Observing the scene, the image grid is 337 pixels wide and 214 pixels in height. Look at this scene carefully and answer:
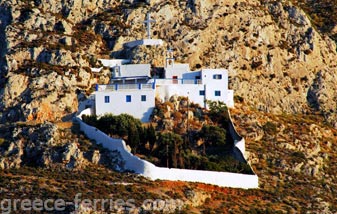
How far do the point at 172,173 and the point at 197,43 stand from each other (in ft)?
80.0

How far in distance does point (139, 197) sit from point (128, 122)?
1291cm

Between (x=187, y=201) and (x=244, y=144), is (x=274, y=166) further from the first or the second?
(x=187, y=201)

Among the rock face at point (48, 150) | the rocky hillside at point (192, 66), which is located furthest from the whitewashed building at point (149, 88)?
the rock face at point (48, 150)

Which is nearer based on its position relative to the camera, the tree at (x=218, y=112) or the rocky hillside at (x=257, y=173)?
the rocky hillside at (x=257, y=173)

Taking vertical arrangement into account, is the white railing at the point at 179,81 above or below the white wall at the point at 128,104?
above

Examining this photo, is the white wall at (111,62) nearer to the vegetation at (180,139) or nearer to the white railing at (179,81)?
the white railing at (179,81)

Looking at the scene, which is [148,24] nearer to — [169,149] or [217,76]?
[217,76]

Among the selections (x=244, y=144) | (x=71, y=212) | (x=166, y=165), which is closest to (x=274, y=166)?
(x=244, y=144)

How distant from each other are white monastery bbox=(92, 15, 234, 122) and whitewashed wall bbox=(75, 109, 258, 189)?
18.6 ft

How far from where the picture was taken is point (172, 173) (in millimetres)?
92938

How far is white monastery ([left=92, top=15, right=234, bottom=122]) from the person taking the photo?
4023 inches

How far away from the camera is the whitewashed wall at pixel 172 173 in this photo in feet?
303

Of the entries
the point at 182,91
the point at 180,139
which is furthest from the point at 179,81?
the point at 180,139

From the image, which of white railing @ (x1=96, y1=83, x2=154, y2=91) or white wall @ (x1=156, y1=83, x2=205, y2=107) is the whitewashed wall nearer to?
white railing @ (x1=96, y1=83, x2=154, y2=91)
